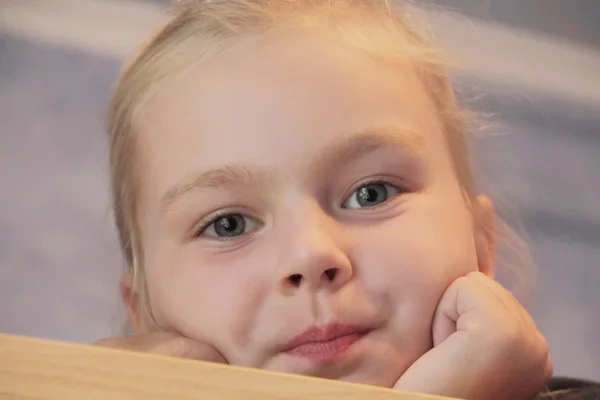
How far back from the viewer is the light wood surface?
0.33 m

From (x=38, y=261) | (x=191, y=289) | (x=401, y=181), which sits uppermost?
(x=401, y=181)

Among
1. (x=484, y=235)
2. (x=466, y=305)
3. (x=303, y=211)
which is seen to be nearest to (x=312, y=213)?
(x=303, y=211)

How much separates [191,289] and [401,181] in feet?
0.57

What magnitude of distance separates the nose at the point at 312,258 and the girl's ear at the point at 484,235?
0.20 m

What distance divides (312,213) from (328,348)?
0.09 m

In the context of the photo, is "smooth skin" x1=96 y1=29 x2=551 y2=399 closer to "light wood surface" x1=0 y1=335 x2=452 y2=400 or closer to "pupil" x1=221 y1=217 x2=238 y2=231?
"pupil" x1=221 y1=217 x2=238 y2=231

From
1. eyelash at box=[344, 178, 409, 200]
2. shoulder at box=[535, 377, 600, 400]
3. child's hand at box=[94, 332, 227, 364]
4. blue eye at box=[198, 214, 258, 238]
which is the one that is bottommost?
child's hand at box=[94, 332, 227, 364]

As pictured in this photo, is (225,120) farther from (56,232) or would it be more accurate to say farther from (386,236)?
(56,232)

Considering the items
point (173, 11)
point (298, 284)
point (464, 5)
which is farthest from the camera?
point (464, 5)

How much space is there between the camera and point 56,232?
2.73ft

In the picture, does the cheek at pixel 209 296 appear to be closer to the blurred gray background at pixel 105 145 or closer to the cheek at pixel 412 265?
the cheek at pixel 412 265

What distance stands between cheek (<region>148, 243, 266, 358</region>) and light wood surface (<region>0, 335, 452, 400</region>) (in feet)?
0.60

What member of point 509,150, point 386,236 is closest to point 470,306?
point 386,236

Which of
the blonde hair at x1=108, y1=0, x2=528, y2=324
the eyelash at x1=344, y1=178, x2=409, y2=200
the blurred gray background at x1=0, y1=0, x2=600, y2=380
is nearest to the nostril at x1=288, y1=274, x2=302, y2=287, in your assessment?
the eyelash at x1=344, y1=178, x2=409, y2=200
